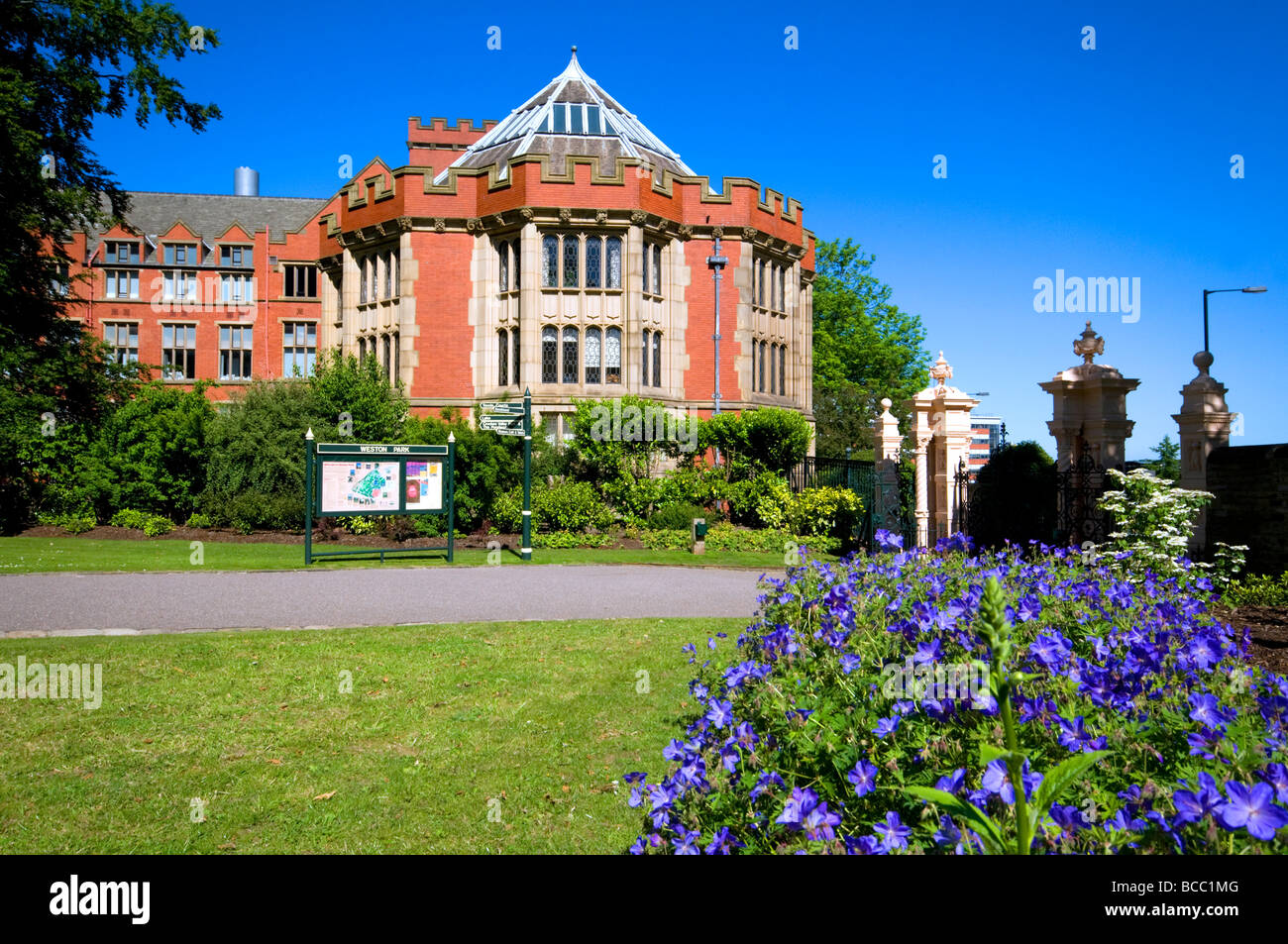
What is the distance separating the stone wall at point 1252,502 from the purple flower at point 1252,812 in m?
11.8

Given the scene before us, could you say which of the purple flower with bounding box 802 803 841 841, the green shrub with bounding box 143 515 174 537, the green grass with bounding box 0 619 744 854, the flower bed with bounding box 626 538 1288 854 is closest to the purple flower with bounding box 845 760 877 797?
the flower bed with bounding box 626 538 1288 854

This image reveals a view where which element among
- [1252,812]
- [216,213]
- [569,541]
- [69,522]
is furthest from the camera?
[216,213]

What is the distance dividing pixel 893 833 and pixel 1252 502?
1244cm

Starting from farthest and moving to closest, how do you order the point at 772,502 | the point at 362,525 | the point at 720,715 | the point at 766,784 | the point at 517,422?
the point at 772,502, the point at 362,525, the point at 517,422, the point at 720,715, the point at 766,784

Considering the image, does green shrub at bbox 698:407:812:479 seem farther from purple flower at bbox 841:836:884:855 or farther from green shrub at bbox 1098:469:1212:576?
purple flower at bbox 841:836:884:855

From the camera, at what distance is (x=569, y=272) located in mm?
27844

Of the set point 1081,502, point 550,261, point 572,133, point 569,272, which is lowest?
point 1081,502

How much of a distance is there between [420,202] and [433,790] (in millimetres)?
27301

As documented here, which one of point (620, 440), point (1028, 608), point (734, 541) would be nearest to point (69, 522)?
point (620, 440)

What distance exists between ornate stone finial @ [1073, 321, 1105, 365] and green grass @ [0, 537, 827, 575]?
6448 millimetres

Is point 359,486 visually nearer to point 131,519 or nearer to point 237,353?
point 131,519

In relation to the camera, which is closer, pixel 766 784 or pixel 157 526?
pixel 766 784

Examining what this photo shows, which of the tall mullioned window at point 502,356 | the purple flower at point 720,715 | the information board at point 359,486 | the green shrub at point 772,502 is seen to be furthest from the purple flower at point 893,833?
the tall mullioned window at point 502,356
